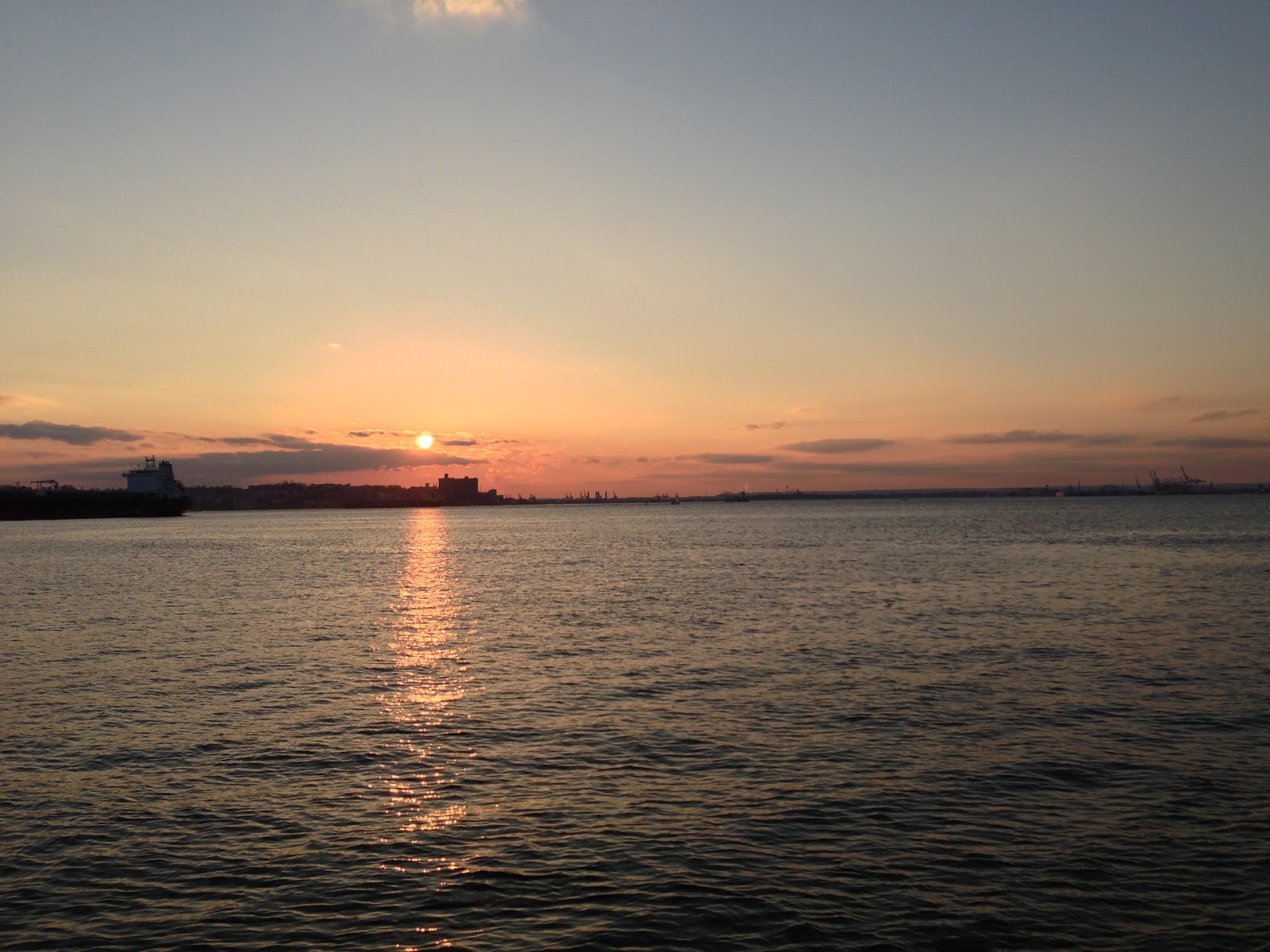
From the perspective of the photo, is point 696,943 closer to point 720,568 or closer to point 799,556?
point 720,568

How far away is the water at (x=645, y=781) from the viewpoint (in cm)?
1440

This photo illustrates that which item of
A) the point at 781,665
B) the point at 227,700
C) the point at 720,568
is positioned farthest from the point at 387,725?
the point at 720,568

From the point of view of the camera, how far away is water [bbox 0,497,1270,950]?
567 inches

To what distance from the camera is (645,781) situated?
21.0 m

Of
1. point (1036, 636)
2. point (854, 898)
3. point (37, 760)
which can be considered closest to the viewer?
point (854, 898)

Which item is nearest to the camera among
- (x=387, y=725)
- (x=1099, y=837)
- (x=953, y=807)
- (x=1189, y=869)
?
(x=1189, y=869)

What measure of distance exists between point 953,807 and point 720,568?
6817 cm

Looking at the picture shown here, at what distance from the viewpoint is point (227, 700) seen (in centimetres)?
3031

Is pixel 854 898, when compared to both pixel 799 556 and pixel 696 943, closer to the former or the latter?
pixel 696 943

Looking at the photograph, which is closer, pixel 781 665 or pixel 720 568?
pixel 781 665

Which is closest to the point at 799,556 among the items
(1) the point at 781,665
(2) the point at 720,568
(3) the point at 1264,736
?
(2) the point at 720,568

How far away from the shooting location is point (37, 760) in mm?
23344

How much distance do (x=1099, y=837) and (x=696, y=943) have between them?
896cm

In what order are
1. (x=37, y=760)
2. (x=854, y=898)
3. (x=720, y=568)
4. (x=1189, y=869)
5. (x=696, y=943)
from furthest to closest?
(x=720, y=568) < (x=37, y=760) < (x=1189, y=869) < (x=854, y=898) < (x=696, y=943)
